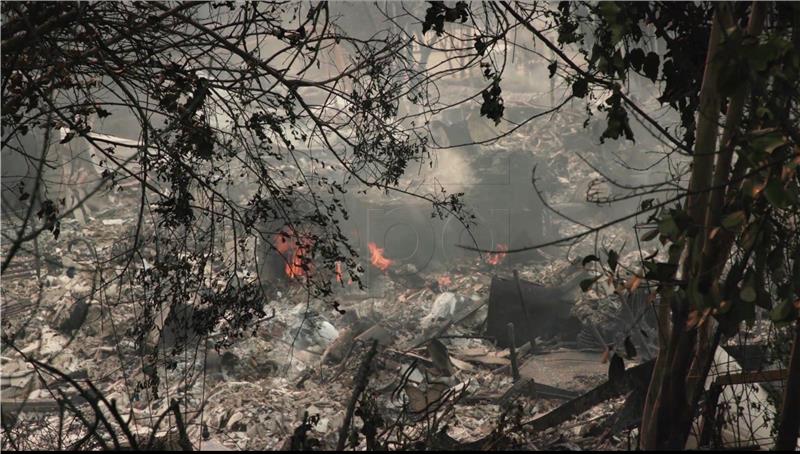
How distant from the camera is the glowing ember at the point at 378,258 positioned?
12.1 metres

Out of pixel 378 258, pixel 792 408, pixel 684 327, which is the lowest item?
pixel 378 258

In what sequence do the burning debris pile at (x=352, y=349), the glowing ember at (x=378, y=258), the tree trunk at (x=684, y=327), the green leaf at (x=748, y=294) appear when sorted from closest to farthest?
the green leaf at (x=748, y=294)
the tree trunk at (x=684, y=327)
the burning debris pile at (x=352, y=349)
the glowing ember at (x=378, y=258)

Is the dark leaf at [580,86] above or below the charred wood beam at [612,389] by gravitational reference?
above

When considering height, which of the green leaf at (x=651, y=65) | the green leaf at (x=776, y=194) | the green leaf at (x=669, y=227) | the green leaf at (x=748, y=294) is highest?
the green leaf at (x=651, y=65)

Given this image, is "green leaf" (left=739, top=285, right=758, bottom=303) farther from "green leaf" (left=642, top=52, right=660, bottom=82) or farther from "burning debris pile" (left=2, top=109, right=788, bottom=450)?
"burning debris pile" (left=2, top=109, right=788, bottom=450)

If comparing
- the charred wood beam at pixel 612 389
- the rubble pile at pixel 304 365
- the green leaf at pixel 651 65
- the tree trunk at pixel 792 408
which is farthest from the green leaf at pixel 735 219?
the rubble pile at pixel 304 365

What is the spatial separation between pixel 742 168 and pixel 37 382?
316 inches

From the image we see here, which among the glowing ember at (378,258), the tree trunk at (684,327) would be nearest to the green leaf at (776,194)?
the tree trunk at (684,327)

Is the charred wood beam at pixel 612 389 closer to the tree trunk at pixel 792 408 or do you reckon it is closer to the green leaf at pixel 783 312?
the tree trunk at pixel 792 408

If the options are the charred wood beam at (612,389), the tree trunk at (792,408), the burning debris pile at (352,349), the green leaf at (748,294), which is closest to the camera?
the green leaf at (748,294)

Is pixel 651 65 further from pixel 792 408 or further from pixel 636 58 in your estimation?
pixel 792 408

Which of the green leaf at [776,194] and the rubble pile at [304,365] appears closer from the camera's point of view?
the green leaf at [776,194]

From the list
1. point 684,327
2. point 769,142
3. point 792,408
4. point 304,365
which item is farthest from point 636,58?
point 304,365

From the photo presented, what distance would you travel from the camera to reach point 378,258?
12.2 m
